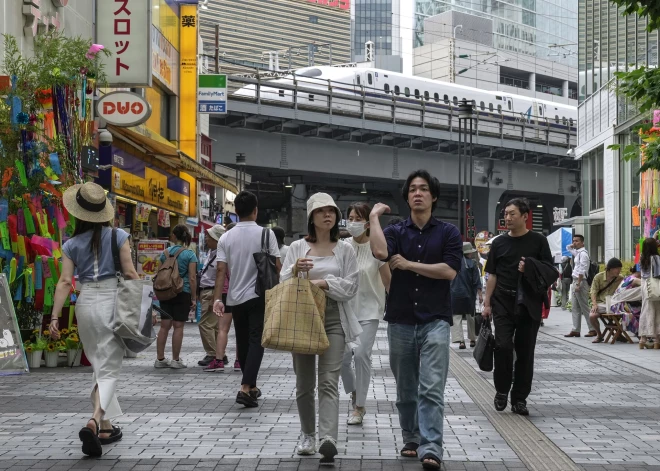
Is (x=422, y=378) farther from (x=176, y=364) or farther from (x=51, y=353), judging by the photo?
(x=51, y=353)

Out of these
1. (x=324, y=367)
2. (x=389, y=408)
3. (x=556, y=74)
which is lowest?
(x=389, y=408)

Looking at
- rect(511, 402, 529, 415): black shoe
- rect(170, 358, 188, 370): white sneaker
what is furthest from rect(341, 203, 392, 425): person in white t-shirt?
rect(170, 358, 188, 370): white sneaker

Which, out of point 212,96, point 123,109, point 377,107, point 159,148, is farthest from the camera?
point 377,107

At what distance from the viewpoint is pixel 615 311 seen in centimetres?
1833

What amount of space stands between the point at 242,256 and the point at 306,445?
2935 millimetres

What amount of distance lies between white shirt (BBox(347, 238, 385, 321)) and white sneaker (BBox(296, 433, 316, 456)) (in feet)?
6.00

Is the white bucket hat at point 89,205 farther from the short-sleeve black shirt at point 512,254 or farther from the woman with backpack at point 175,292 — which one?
the woman with backpack at point 175,292

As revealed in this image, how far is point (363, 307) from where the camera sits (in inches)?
344

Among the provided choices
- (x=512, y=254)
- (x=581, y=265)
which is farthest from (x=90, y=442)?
(x=581, y=265)

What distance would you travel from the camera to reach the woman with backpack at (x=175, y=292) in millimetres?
13008

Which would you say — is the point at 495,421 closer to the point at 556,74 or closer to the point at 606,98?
the point at 606,98

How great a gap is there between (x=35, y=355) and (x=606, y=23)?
2736 cm

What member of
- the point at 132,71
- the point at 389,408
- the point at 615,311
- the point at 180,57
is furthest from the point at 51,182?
the point at 180,57

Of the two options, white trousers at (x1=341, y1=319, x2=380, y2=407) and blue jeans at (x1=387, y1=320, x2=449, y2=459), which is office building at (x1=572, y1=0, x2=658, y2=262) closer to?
white trousers at (x1=341, y1=319, x2=380, y2=407)
